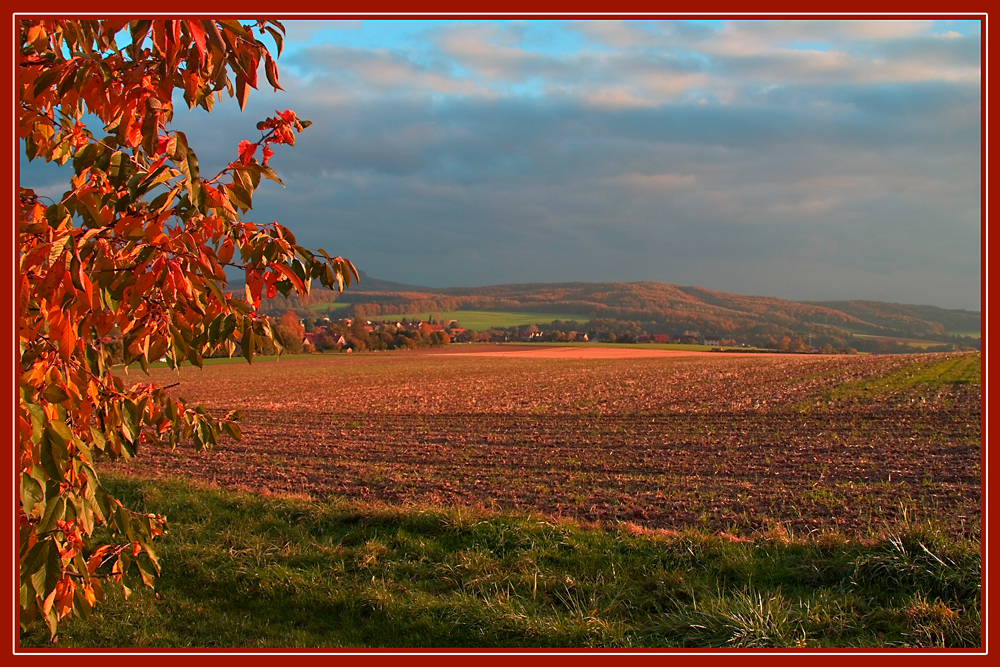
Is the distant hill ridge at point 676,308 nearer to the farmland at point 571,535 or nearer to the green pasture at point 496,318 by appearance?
the green pasture at point 496,318

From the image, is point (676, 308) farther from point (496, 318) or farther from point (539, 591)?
point (539, 591)

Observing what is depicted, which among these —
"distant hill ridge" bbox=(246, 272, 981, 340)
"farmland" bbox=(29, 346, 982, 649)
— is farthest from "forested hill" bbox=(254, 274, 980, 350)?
"farmland" bbox=(29, 346, 982, 649)

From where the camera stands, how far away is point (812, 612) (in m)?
4.18

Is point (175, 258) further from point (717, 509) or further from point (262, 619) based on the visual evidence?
point (717, 509)

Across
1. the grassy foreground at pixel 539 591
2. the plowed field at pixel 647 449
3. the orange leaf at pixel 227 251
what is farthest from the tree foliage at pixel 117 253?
the plowed field at pixel 647 449

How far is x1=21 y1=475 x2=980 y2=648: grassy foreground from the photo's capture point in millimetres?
4102

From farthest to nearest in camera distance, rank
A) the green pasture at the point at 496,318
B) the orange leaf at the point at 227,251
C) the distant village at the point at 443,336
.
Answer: the green pasture at the point at 496,318 < the distant village at the point at 443,336 < the orange leaf at the point at 227,251

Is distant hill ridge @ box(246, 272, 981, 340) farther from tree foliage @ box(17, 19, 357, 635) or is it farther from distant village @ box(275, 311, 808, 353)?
tree foliage @ box(17, 19, 357, 635)

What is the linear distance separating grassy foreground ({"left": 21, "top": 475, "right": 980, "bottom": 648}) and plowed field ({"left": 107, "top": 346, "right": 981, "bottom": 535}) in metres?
2.26

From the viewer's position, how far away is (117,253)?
9.85 ft

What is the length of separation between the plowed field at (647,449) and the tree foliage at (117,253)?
6.14 metres

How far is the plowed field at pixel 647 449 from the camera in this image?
30.9 ft

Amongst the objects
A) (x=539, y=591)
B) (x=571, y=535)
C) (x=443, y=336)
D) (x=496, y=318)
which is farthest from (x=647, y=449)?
(x=496, y=318)

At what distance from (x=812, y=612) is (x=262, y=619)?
3889 millimetres
